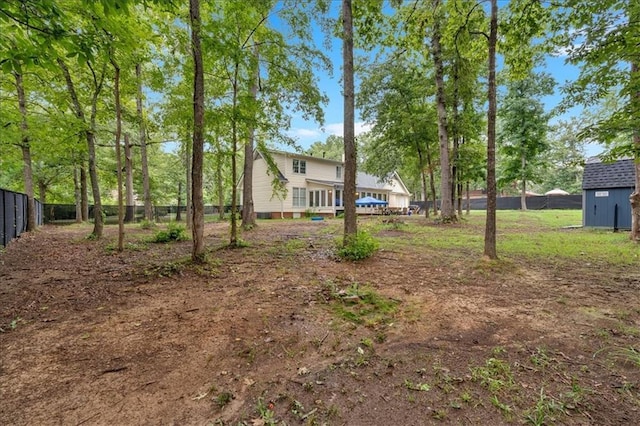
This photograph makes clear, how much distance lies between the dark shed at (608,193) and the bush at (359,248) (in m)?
10.7

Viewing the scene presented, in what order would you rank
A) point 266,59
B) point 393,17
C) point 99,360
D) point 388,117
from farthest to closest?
1. point 388,117
2. point 393,17
3. point 266,59
4. point 99,360

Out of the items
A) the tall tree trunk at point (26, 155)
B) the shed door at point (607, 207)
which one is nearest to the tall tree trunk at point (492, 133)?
the shed door at point (607, 207)

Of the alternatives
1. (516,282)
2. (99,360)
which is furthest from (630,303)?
(99,360)

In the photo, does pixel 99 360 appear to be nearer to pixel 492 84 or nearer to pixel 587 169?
pixel 492 84

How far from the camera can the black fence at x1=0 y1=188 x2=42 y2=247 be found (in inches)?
299

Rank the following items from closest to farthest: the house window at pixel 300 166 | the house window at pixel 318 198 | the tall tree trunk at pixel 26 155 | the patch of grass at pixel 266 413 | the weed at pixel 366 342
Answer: the patch of grass at pixel 266 413 < the weed at pixel 366 342 < the tall tree trunk at pixel 26 155 < the house window at pixel 300 166 < the house window at pixel 318 198

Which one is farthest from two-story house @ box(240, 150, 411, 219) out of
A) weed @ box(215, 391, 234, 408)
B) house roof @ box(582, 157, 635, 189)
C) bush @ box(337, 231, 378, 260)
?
weed @ box(215, 391, 234, 408)

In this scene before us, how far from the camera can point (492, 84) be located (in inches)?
218

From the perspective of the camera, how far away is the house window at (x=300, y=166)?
2317cm

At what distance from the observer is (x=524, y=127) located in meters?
23.5

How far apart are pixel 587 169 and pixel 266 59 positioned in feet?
44.7

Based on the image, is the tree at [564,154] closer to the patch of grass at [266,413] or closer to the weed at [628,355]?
the weed at [628,355]

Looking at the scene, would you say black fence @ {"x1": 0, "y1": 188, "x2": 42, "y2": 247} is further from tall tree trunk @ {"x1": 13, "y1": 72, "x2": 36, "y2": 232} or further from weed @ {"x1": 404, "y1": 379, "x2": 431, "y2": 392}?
weed @ {"x1": 404, "y1": 379, "x2": 431, "y2": 392}

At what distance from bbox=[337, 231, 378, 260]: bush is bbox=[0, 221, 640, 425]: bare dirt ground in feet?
2.73
